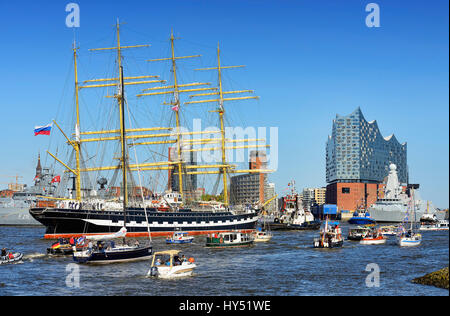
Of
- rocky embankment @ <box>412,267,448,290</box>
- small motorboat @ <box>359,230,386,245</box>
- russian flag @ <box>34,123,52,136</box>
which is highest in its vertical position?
russian flag @ <box>34,123,52,136</box>

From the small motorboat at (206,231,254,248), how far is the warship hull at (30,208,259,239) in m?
22.6

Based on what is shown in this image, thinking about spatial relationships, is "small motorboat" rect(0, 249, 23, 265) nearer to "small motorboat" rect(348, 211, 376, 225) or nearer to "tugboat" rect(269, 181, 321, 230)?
"tugboat" rect(269, 181, 321, 230)

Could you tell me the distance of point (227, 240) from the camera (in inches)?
2975

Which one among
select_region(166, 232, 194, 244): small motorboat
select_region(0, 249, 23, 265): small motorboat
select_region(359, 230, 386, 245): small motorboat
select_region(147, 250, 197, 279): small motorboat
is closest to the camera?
select_region(147, 250, 197, 279): small motorboat

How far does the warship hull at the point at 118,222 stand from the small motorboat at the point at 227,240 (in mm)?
22645

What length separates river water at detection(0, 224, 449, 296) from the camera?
40.1 meters

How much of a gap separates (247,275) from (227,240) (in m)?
27.0

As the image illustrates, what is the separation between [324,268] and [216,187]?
72897mm

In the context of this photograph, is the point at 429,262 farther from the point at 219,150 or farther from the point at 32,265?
the point at 219,150

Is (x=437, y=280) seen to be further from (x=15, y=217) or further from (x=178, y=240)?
(x=15, y=217)

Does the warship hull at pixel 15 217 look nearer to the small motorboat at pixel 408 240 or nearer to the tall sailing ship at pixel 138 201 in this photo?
the tall sailing ship at pixel 138 201

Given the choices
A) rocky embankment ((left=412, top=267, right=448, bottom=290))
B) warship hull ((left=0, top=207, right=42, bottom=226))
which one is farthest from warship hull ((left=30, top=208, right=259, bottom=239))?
warship hull ((left=0, top=207, right=42, bottom=226))

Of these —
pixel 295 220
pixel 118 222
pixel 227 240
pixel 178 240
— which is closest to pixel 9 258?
pixel 178 240

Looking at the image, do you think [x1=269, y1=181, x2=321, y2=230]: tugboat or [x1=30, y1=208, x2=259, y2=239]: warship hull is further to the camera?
[x1=269, y1=181, x2=321, y2=230]: tugboat
